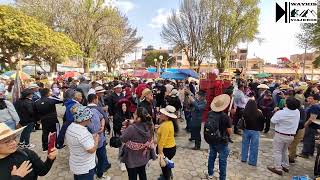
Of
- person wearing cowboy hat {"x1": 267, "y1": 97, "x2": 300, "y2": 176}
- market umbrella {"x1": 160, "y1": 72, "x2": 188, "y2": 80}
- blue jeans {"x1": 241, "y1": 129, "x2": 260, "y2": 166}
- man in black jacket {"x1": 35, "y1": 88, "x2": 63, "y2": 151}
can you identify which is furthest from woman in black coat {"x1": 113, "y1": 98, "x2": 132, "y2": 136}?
market umbrella {"x1": 160, "y1": 72, "x2": 188, "y2": 80}

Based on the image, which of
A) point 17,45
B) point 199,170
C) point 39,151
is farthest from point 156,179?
point 17,45

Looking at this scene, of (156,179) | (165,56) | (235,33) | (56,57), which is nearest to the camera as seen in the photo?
(156,179)

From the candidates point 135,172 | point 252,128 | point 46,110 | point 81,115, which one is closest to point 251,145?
point 252,128

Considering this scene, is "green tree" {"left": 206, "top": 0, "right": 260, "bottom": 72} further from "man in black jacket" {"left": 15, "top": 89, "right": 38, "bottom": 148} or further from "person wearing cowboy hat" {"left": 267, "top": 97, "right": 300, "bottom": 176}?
"man in black jacket" {"left": 15, "top": 89, "right": 38, "bottom": 148}

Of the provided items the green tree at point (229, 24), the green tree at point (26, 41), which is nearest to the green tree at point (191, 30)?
the green tree at point (229, 24)

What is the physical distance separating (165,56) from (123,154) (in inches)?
3122

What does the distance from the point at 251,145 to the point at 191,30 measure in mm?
25908

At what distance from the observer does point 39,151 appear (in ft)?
23.8

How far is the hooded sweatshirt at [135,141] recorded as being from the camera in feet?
13.6

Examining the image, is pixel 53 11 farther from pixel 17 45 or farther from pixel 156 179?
pixel 156 179

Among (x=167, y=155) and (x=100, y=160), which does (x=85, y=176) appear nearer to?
(x=100, y=160)

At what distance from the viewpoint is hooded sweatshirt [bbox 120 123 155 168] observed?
413 centimetres

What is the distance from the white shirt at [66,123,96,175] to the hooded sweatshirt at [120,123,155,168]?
58cm

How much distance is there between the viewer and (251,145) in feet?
21.5
